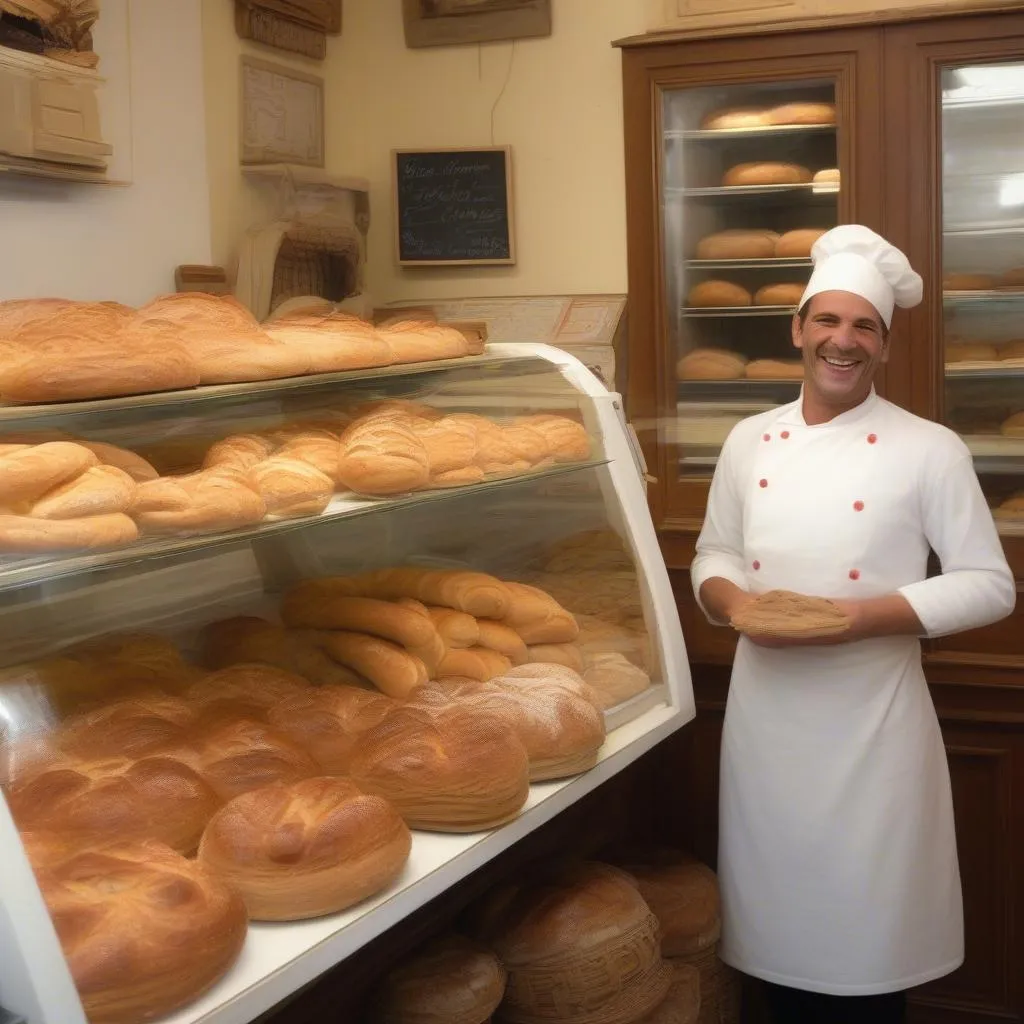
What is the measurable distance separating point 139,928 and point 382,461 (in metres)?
0.85

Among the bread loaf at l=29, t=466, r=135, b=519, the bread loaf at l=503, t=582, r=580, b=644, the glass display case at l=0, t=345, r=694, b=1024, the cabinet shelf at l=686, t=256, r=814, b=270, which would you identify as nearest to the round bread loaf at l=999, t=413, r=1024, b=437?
the cabinet shelf at l=686, t=256, r=814, b=270

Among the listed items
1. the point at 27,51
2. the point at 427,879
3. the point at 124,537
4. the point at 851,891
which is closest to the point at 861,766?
the point at 851,891

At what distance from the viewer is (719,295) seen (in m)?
3.94

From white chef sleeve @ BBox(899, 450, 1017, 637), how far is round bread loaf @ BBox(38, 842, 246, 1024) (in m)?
1.46

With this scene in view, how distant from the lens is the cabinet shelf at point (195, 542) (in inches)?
59.1

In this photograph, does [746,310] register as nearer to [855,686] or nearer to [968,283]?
[968,283]

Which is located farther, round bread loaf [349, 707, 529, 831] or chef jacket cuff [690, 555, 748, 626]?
chef jacket cuff [690, 555, 748, 626]

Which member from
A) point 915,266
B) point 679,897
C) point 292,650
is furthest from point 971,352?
point 292,650

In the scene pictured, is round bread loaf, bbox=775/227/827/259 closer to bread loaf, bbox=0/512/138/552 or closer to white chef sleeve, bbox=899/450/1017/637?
white chef sleeve, bbox=899/450/1017/637

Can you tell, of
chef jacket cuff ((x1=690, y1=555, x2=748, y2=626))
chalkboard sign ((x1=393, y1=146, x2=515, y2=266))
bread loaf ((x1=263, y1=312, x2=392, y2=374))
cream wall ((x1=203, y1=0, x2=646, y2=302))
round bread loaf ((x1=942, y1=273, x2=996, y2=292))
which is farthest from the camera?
chalkboard sign ((x1=393, y1=146, x2=515, y2=266))

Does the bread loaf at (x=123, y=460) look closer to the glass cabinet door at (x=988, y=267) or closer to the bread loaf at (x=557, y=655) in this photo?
the bread loaf at (x=557, y=655)

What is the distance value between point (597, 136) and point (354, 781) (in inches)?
102

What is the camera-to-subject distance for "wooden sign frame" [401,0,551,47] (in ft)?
12.9

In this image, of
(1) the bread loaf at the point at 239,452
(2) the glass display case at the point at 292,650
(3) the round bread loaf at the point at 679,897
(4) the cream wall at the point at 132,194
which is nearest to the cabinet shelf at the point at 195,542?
(2) the glass display case at the point at 292,650
